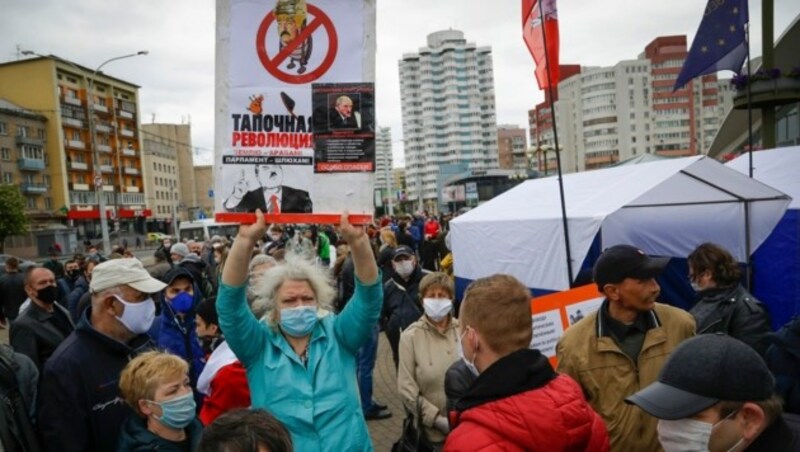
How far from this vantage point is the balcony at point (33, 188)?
2243 inches

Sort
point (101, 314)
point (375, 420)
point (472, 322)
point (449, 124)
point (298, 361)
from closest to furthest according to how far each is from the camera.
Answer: point (472, 322) < point (298, 361) < point (101, 314) < point (375, 420) < point (449, 124)

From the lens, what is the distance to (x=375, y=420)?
5953 mm

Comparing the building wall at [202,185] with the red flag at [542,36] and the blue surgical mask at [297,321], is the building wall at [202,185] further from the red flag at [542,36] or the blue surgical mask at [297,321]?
the blue surgical mask at [297,321]

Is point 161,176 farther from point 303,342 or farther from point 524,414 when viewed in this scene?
point 524,414

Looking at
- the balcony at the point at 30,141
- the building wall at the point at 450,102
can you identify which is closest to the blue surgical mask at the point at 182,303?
the balcony at the point at 30,141

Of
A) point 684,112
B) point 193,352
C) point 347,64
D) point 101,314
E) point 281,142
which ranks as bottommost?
point 193,352

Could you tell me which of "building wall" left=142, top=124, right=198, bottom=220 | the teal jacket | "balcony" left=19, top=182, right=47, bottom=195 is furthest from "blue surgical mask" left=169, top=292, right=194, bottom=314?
"building wall" left=142, top=124, right=198, bottom=220

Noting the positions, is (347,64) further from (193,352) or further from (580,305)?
(193,352)

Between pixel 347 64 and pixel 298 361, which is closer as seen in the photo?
pixel 347 64

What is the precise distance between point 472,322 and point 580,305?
2309 millimetres

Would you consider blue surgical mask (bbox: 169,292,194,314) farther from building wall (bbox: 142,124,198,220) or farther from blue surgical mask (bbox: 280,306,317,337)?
building wall (bbox: 142,124,198,220)

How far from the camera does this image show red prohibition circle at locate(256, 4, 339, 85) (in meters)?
2.36

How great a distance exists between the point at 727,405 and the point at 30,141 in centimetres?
7209

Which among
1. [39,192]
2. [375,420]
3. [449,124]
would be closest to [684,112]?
[449,124]
